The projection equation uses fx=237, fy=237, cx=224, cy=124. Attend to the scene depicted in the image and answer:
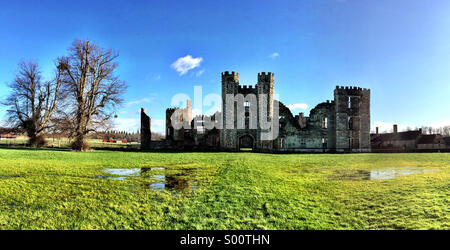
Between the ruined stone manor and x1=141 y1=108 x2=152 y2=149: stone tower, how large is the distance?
0.52 feet

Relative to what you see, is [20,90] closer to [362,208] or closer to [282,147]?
[282,147]

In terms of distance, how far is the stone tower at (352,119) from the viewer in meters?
35.6

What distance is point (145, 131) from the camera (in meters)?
38.6

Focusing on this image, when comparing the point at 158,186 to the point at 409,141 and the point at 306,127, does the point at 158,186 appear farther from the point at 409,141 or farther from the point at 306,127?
the point at 409,141

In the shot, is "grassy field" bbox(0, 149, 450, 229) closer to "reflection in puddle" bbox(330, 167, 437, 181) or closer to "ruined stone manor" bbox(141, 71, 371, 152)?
"reflection in puddle" bbox(330, 167, 437, 181)

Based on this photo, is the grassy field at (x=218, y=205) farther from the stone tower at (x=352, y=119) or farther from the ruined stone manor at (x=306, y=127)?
the stone tower at (x=352, y=119)

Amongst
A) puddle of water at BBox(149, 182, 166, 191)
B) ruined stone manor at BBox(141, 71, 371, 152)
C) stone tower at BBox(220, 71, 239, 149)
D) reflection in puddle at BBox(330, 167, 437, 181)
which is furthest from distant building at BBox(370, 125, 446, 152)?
puddle of water at BBox(149, 182, 166, 191)

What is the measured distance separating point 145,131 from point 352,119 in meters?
32.7

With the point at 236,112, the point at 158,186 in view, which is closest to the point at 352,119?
the point at 236,112

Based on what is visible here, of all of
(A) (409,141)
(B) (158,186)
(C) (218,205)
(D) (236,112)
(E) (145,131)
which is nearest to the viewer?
(C) (218,205)

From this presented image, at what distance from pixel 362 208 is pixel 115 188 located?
6.77 m

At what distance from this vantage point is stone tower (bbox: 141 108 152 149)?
38.0 m

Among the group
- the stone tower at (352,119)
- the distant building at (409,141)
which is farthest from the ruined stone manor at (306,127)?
the distant building at (409,141)
